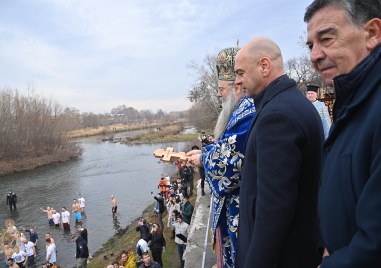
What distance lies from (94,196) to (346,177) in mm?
26229

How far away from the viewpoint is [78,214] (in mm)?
19297

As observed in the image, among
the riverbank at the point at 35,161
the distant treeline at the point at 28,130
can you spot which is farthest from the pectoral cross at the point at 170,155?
the distant treeline at the point at 28,130

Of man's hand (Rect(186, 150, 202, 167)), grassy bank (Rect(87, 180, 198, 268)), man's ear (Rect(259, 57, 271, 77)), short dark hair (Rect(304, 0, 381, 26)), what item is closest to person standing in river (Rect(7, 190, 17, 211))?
grassy bank (Rect(87, 180, 198, 268))

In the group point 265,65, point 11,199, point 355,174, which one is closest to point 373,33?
point 355,174

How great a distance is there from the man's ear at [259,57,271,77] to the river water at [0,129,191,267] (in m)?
13.9

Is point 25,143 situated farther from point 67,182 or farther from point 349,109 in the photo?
point 349,109

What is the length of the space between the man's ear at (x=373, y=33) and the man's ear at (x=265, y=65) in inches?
31.7

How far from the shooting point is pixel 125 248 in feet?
43.8

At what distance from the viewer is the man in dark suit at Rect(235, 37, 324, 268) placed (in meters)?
1.60

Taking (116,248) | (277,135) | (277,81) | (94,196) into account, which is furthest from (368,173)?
(94,196)

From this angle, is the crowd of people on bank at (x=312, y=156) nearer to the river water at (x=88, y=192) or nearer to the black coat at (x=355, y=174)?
the black coat at (x=355, y=174)

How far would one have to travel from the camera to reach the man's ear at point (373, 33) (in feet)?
4.07

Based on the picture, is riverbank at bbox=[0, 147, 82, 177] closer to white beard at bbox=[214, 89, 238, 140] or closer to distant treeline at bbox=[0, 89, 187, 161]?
distant treeline at bbox=[0, 89, 187, 161]

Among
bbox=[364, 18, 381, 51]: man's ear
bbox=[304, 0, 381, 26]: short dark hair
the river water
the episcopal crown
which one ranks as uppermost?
the episcopal crown
